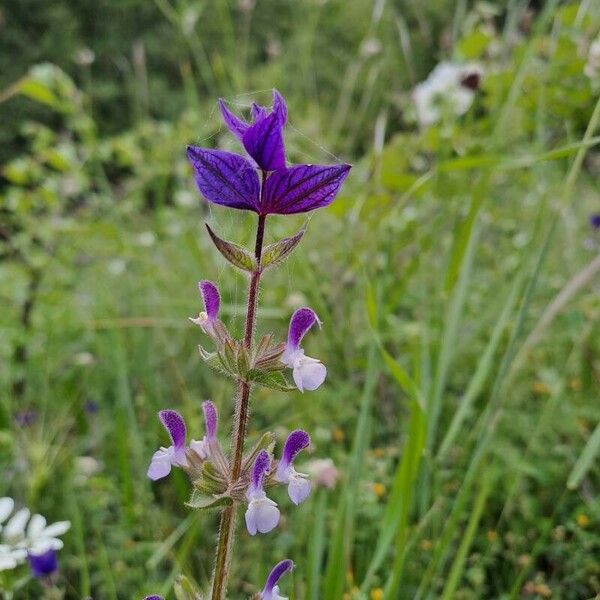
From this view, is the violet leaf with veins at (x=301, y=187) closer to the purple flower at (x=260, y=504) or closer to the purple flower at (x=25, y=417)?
the purple flower at (x=260, y=504)

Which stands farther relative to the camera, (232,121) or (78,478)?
(78,478)

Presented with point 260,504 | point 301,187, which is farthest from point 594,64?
point 260,504

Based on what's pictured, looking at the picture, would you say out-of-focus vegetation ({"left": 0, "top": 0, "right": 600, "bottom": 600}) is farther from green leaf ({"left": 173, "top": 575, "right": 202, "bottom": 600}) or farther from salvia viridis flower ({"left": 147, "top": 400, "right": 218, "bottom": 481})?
green leaf ({"left": 173, "top": 575, "right": 202, "bottom": 600})

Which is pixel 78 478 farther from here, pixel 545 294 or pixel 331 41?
pixel 331 41

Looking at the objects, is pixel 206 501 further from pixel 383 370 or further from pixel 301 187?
pixel 383 370

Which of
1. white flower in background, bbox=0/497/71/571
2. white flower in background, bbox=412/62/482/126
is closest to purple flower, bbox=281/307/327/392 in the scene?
white flower in background, bbox=0/497/71/571

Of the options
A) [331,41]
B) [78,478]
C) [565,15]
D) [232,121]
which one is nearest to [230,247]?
[232,121]

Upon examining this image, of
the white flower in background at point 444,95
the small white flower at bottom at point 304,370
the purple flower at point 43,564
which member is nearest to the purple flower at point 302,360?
the small white flower at bottom at point 304,370
